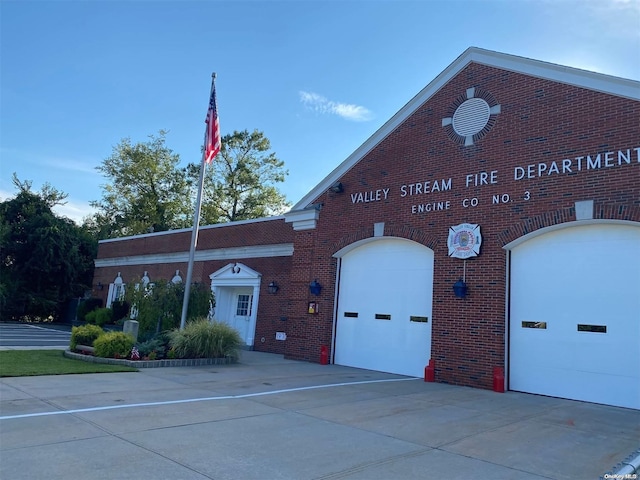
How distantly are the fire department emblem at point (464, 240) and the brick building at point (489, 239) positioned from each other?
35 millimetres

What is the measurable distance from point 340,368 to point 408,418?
6.35m

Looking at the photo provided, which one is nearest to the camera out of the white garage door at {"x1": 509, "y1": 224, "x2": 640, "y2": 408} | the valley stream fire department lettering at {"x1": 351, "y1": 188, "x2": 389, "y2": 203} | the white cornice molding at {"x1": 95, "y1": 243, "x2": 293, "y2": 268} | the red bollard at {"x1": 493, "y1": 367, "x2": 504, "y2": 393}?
the white garage door at {"x1": 509, "y1": 224, "x2": 640, "y2": 408}

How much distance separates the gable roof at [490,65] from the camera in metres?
10.4

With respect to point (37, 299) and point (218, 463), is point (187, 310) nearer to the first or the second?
point (218, 463)

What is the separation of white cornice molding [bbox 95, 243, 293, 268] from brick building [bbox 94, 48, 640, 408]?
8.20 ft

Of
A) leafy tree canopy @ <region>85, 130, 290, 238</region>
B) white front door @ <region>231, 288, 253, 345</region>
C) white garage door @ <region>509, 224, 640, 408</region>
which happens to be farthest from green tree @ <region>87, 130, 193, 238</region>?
white garage door @ <region>509, 224, 640, 408</region>

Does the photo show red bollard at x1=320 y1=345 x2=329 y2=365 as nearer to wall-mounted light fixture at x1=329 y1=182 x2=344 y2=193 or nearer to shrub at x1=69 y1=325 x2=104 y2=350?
wall-mounted light fixture at x1=329 y1=182 x2=344 y2=193

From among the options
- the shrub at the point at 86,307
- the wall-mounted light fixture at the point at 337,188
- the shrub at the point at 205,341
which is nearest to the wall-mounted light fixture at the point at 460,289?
the wall-mounted light fixture at the point at 337,188

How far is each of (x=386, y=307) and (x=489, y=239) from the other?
3595 mm

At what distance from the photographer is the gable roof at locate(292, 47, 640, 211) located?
10.4 metres

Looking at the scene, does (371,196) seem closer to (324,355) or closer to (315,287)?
(315,287)

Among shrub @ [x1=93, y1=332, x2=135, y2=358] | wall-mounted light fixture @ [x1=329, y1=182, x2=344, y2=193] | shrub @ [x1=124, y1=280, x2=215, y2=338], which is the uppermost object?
wall-mounted light fixture @ [x1=329, y1=182, x2=344, y2=193]

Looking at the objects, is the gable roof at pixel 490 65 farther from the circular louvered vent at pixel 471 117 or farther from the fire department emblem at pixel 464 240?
the fire department emblem at pixel 464 240

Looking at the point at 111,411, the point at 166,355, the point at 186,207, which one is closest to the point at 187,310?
the point at 166,355
